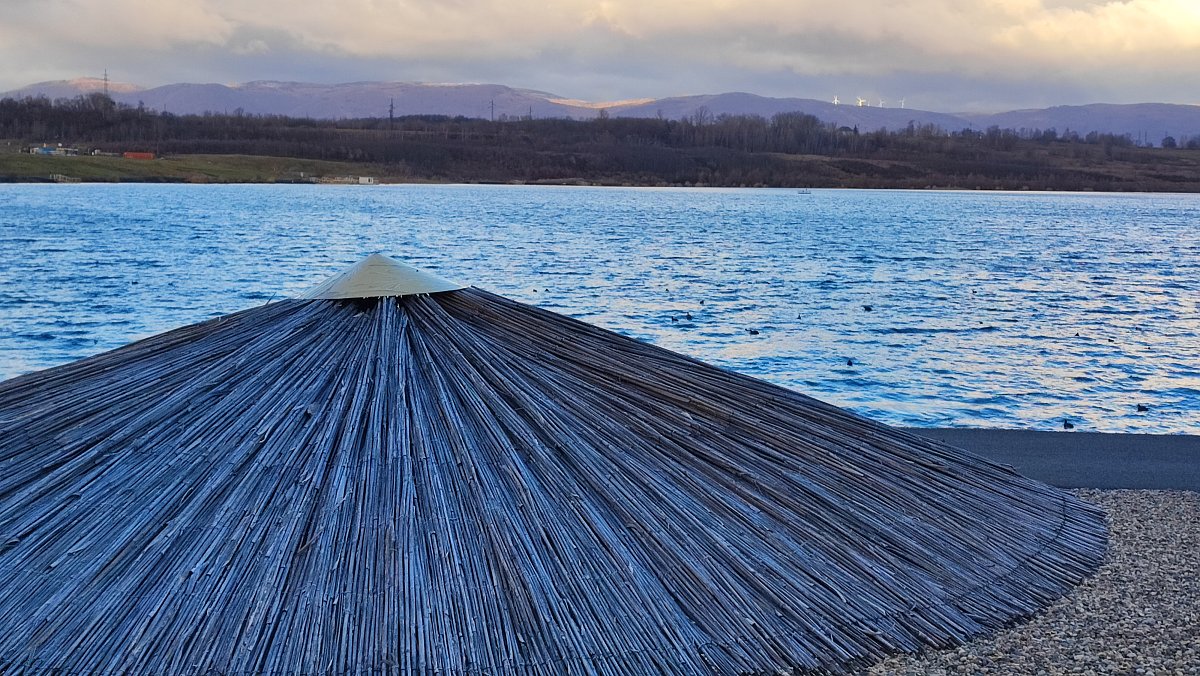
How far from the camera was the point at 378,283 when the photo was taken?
416cm

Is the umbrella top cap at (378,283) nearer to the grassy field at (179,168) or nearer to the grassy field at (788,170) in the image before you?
the grassy field at (179,168)

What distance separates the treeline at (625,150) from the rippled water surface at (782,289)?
7529cm

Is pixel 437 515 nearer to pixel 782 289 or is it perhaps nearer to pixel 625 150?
pixel 782 289

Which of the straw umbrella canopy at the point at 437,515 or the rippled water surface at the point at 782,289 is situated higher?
the straw umbrella canopy at the point at 437,515

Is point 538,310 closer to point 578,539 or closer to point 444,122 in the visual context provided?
point 578,539

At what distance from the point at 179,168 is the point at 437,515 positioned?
154 m

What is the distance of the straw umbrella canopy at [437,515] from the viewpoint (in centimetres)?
339

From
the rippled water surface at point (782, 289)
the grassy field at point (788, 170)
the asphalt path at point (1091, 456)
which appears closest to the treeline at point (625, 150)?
the grassy field at point (788, 170)

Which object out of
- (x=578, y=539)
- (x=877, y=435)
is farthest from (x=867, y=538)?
(x=578, y=539)

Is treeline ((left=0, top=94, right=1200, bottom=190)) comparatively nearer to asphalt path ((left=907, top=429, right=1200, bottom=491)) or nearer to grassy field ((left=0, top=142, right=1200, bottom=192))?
grassy field ((left=0, top=142, right=1200, bottom=192))

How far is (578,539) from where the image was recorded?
11.8ft

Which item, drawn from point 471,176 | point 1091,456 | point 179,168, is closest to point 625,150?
point 471,176

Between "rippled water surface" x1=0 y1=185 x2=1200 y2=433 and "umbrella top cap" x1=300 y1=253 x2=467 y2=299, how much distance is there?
10.3 m

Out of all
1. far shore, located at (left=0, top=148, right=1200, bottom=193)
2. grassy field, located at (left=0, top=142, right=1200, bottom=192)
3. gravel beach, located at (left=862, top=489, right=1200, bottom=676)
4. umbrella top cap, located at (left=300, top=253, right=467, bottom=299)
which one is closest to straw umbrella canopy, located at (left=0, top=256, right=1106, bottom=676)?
umbrella top cap, located at (left=300, top=253, right=467, bottom=299)
